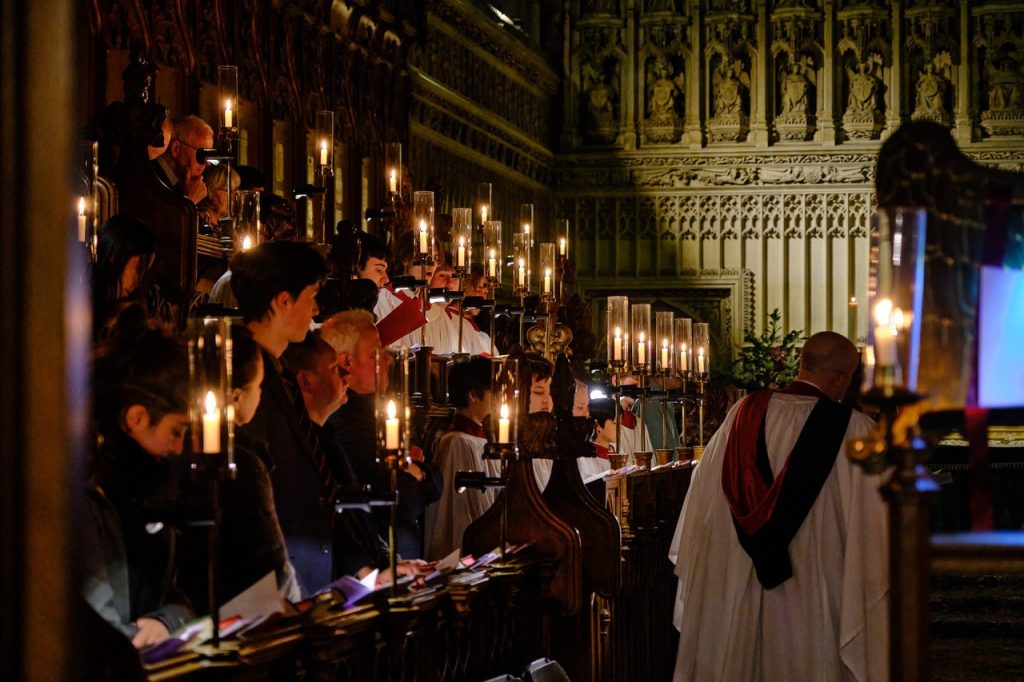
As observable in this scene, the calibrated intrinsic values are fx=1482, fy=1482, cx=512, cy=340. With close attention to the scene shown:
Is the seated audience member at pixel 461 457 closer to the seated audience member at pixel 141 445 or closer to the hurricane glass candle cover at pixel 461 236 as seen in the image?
the hurricane glass candle cover at pixel 461 236

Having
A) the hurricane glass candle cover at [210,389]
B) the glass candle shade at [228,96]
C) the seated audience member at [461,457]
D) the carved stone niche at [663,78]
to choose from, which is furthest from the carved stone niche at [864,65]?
the hurricane glass candle cover at [210,389]

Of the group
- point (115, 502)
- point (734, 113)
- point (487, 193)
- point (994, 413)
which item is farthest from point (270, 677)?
point (734, 113)

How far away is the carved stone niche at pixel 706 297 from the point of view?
699 inches

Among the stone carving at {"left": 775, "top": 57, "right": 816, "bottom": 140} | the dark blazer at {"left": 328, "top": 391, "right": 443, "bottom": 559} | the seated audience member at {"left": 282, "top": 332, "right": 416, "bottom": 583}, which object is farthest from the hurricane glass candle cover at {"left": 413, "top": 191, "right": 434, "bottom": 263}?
the stone carving at {"left": 775, "top": 57, "right": 816, "bottom": 140}

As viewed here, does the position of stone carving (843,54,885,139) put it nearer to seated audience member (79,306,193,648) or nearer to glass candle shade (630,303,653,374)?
glass candle shade (630,303,653,374)

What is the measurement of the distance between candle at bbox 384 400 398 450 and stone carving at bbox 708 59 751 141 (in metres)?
14.6

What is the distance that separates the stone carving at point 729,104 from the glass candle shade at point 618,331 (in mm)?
10127

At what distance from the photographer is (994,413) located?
2.20 m

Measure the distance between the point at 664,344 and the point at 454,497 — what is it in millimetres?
3332

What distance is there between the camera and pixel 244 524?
3484mm

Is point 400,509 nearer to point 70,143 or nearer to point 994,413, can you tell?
point 994,413

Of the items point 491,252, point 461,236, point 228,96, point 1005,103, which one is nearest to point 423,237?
point 461,236

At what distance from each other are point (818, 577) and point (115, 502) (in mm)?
3927

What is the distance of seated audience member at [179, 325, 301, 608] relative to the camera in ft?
11.3
